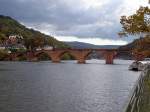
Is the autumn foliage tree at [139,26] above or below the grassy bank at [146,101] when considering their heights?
above

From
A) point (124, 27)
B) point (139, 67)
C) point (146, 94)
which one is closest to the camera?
point (146, 94)

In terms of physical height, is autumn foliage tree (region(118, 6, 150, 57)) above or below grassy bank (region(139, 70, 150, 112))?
above

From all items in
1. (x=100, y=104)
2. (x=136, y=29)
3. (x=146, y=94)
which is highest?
(x=136, y=29)

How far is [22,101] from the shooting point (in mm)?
41062

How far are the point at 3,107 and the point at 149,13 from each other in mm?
16009

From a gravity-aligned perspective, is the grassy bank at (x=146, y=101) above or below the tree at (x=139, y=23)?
below

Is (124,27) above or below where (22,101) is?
above

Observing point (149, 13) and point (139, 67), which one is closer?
point (149, 13)

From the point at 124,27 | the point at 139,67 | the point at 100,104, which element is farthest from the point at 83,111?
the point at 139,67

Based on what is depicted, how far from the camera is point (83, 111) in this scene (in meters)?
35.9

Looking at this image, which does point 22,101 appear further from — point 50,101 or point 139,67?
point 139,67

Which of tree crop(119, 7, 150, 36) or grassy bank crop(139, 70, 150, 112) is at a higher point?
tree crop(119, 7, 150, 36)

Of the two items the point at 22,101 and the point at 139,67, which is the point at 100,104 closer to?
the point at 22,101

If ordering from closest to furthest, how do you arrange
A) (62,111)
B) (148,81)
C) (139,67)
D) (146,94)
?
(146,94) < (148,81) < (62,111) < (139,67)
